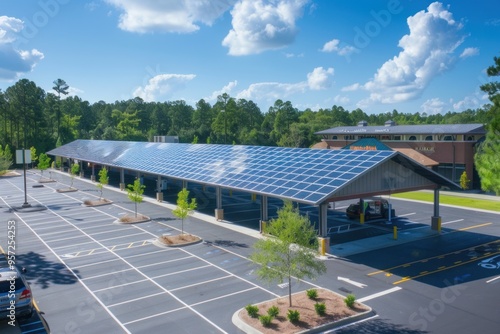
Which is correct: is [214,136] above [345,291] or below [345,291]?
above

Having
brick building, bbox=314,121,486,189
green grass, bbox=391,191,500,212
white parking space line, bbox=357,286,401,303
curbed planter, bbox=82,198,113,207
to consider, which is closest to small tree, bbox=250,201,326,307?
white parking space line, bbox=357,286,401,303

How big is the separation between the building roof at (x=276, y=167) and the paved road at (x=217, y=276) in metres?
4.08

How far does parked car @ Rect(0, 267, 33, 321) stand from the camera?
51.4ft

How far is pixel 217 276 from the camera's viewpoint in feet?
72.4

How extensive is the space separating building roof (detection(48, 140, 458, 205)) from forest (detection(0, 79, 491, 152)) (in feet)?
155

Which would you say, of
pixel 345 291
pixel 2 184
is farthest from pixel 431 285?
pixel 2 184

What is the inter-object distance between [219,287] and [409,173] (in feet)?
58.2

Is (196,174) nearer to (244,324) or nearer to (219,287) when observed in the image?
(219,287)

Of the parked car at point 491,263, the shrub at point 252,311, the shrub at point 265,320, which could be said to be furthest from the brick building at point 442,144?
the shrub at point 265,320

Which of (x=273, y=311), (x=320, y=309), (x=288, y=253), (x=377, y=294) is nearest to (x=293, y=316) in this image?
(x=273, y=311)

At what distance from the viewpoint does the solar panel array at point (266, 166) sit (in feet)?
90.8

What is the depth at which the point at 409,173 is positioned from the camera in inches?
1203

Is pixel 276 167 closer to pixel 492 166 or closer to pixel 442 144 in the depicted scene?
pixel 492 166

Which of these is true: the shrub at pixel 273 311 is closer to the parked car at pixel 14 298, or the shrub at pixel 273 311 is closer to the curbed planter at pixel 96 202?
the parked car at pixel 14 298
